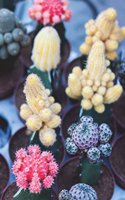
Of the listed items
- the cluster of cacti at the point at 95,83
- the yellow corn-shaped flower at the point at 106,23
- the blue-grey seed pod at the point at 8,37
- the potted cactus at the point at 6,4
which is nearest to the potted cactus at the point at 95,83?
the cluster of cacti at the point at 95,83

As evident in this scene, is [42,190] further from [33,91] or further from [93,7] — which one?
[93,7]

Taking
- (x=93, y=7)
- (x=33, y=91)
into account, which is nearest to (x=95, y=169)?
(x=33, y=91)

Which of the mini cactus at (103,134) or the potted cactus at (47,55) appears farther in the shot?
the potted cactus at (47,55)

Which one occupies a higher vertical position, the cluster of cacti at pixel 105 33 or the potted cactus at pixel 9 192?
the cluster of cacti at pixel 105 33

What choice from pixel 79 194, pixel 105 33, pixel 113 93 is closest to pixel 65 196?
pixel 79 194

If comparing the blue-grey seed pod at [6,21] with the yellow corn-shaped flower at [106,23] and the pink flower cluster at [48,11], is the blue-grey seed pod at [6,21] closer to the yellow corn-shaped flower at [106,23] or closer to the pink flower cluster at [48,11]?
the pink flower cluster at [48,11]

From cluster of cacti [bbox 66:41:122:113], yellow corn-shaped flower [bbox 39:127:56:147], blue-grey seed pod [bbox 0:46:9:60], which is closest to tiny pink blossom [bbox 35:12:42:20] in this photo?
blue-grey seed pod [bbox 0:46:9:60]
